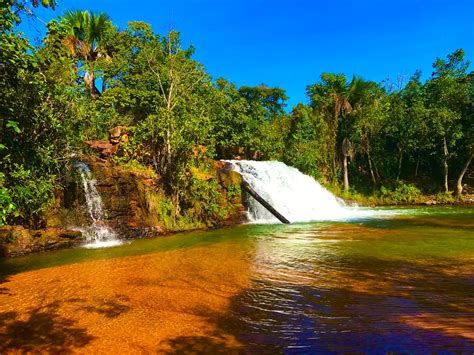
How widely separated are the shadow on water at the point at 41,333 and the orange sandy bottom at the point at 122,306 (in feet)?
0.03

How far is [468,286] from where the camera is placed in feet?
16.7

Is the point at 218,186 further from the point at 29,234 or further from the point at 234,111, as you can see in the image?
the point at 234,111

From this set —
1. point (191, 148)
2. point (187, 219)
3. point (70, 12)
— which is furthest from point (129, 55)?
point (187, 219)

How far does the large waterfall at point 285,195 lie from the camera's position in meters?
17.1

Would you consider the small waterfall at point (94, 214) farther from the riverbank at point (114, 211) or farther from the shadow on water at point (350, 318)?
the shadow on water at point (350, 318)

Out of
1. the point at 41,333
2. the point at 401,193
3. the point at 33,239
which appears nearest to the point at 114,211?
the point at 33,239

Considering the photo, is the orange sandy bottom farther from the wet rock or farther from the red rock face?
the red rock face

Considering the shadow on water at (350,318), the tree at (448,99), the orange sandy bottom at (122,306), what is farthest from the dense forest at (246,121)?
the shadow on water at (350,318)

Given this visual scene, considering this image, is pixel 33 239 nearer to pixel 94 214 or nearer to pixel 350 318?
pixel 94 214

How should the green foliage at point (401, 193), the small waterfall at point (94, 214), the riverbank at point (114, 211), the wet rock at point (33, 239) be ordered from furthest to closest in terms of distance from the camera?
the green foliage at point (401, 193) → the small waterfall at point (94, 214) → the riverbank at point (114, 211) → the wet rock at point (33, 239)

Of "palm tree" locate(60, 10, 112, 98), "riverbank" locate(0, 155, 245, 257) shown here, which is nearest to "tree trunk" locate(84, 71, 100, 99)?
"palm tree" locate(60, 10, 112, 98)

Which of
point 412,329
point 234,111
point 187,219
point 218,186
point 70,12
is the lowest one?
point 412,329

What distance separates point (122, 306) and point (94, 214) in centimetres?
761

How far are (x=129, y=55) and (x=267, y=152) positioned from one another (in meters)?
12.5
